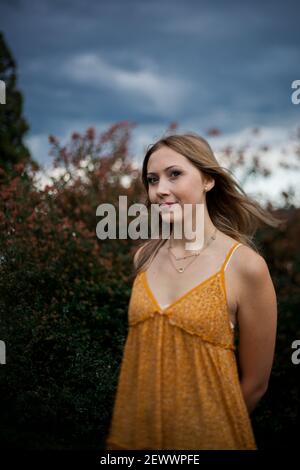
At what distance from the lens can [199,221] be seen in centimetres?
212

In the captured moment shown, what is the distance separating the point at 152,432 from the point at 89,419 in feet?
4.61

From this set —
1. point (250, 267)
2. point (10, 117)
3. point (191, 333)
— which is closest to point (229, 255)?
point (250, 267)

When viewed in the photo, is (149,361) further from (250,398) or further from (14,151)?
(14,151)

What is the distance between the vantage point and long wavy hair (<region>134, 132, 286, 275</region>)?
6.81 feet

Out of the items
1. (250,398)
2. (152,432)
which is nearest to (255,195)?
(250,398)

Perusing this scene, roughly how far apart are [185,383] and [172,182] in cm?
84

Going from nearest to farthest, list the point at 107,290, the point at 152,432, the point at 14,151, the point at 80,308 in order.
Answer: the point at 152,432 < the point at 80,308 < the point at 107,290 < the point at 14,151

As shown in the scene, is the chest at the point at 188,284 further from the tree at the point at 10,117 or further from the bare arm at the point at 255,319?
the tree at the point at 10,117

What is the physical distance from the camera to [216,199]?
239 centimetres

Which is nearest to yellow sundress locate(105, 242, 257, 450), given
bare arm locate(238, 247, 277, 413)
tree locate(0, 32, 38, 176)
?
bare arm locate(238, 247, 277, 413)

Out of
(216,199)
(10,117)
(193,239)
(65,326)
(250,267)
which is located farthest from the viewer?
(10,117)

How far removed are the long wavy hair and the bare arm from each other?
0.90ft

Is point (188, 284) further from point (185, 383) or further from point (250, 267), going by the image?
point (185, 383)

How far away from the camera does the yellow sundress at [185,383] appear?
5.81 ft
